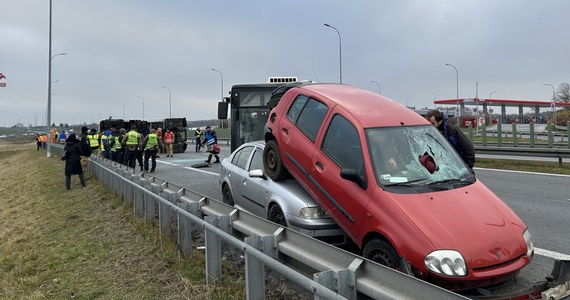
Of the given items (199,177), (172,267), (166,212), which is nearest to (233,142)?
(199,177)

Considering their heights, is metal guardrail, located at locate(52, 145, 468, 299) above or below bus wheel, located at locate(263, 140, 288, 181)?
below

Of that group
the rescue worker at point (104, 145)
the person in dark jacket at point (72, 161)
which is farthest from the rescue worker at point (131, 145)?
the rescue worker at point (104, 145)

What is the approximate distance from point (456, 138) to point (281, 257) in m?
3.85

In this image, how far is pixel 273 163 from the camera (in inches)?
242

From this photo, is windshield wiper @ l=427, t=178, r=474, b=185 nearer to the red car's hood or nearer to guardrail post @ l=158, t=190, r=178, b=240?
the red car's hood

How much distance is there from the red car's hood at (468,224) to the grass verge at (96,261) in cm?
176

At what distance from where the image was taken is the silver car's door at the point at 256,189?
6.21 m

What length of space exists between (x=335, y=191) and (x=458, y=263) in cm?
151

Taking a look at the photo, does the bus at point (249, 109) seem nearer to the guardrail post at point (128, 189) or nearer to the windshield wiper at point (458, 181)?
the guardrail post at point (128, 189)

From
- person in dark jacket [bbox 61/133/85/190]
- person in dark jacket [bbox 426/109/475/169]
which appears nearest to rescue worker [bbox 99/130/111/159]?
person in dark jacket [bbox 61/133/85/190]

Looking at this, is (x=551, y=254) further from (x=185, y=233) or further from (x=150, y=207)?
(x=150, y=207)

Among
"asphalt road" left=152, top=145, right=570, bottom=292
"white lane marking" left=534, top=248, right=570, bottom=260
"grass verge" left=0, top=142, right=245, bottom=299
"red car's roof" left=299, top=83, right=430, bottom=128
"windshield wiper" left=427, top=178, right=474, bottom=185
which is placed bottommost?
"grass verge" left=0, top=142, right=245, bottom=299

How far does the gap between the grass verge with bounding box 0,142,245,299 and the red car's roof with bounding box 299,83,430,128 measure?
218 centimetres

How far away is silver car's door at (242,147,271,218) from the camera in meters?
6.21
